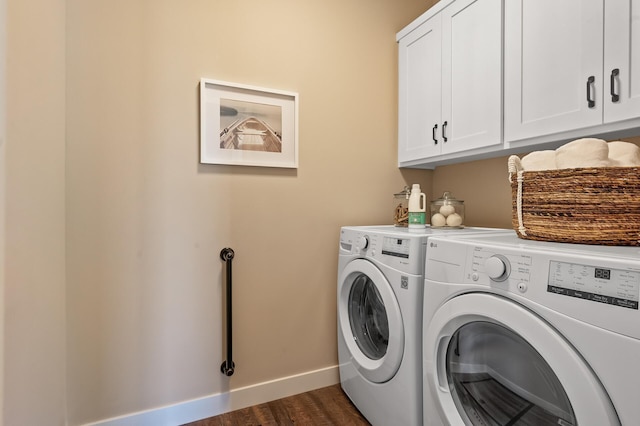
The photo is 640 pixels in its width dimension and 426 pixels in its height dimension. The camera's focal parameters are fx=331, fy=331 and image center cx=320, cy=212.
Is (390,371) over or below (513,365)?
below

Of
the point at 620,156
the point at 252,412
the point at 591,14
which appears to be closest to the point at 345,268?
the point at 252,412

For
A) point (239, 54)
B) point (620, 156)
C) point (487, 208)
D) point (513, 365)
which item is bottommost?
point (513, 365)

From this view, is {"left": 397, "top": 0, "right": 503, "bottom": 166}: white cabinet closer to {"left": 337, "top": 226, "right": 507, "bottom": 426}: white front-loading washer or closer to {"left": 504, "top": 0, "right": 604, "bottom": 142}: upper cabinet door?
{"left": 504, "top": 0, "right": 604, "bottom": 142}: upper cabinet door

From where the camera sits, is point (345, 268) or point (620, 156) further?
point (345, 268)

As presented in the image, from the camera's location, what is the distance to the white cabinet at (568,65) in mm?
1096

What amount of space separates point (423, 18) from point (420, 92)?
0.41 metres

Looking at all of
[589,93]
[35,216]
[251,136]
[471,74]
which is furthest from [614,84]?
[35,216]

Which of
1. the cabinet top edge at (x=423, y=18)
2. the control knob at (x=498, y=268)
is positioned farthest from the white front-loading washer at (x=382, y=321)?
the cabinet top edge at (x=423, y=18)

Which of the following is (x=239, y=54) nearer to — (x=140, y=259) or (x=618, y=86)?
(x=140, y=259)

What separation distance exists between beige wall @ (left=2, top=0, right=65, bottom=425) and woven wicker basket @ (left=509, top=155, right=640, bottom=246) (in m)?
1.54

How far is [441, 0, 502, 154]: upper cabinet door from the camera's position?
4.92 ft

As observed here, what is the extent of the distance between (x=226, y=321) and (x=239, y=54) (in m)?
1.40

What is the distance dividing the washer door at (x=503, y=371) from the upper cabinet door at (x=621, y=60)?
0.81 m

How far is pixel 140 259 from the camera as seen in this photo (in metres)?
1.56
